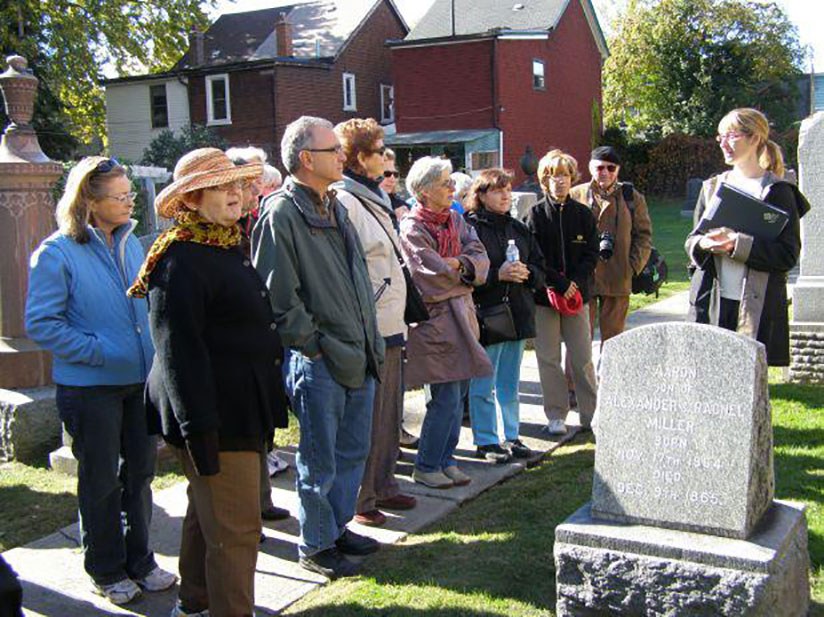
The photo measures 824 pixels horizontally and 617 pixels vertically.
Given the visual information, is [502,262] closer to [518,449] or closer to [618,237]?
[518,449]

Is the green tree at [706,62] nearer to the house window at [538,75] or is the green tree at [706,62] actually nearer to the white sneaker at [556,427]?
the house window at [538,75]

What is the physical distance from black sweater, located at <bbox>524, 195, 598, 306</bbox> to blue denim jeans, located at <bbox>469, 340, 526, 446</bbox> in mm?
574

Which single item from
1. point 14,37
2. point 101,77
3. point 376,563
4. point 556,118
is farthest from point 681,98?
point 376,563

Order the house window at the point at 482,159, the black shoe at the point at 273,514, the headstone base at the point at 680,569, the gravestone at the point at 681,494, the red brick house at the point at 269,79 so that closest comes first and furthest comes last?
the headstone base at the point at 680,569 → the gravestone at the point at 681,494 → the black shoe at the point at 273,514 → the house window at the point at 482,159 → the red brick house at the point at 269,79

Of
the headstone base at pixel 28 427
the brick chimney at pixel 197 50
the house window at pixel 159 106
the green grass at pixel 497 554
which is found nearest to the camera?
the green grass at pixel 497 554

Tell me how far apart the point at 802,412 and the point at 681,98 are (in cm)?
3475

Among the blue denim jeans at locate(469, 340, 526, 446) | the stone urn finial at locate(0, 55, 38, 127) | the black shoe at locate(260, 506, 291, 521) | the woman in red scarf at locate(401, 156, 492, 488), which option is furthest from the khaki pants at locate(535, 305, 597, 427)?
the stone urn finial at locate(0, 55, 38, 127)

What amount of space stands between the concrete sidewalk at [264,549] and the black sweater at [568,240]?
113 cm

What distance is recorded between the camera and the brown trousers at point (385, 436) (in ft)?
16.0

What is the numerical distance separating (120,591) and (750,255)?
151 inches

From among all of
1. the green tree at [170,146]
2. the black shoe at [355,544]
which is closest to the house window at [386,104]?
the green tree at [170,146]

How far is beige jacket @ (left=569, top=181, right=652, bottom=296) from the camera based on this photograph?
7098 mm

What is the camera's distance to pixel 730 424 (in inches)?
141

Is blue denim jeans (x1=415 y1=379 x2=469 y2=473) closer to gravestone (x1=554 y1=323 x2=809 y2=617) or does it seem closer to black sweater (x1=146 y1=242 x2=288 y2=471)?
gravestone (x1=554 y1=323 x2=809 y2=617)
